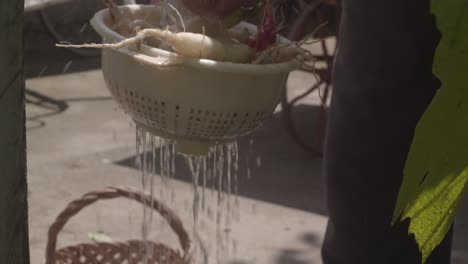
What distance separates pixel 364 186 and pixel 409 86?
26 centimetres

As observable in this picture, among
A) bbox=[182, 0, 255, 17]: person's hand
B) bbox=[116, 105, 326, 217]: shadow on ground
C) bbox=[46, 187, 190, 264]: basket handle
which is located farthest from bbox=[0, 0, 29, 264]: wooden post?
bbox=[116, 105, 326, 217]: shadow on ground

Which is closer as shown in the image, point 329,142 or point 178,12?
point 178,12

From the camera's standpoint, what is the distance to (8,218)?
2.66 ft

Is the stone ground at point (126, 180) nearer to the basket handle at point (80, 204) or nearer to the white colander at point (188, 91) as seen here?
the basket handle at point (80, 204)

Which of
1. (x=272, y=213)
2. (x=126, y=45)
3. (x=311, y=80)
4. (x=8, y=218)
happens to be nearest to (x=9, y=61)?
(x=8, y=218)

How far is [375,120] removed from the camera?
5.49ft

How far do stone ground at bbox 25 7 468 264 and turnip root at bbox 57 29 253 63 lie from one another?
2130mm

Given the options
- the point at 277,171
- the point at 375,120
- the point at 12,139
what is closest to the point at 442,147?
the point at 12,139

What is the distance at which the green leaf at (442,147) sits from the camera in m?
0.46

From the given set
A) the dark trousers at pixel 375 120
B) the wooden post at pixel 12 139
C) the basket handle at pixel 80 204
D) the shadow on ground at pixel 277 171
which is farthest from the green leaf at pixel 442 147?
the shadow on ground at pixel 277 171

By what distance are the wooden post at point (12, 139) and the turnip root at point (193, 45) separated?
256mm

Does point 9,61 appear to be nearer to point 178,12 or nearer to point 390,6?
point 178,12

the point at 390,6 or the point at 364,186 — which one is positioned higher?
the point at 390,6

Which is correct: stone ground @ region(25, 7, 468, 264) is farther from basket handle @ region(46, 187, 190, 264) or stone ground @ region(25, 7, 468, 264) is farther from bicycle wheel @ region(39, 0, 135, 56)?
bicycle wheel @ region(39, 0, 135, 56)
